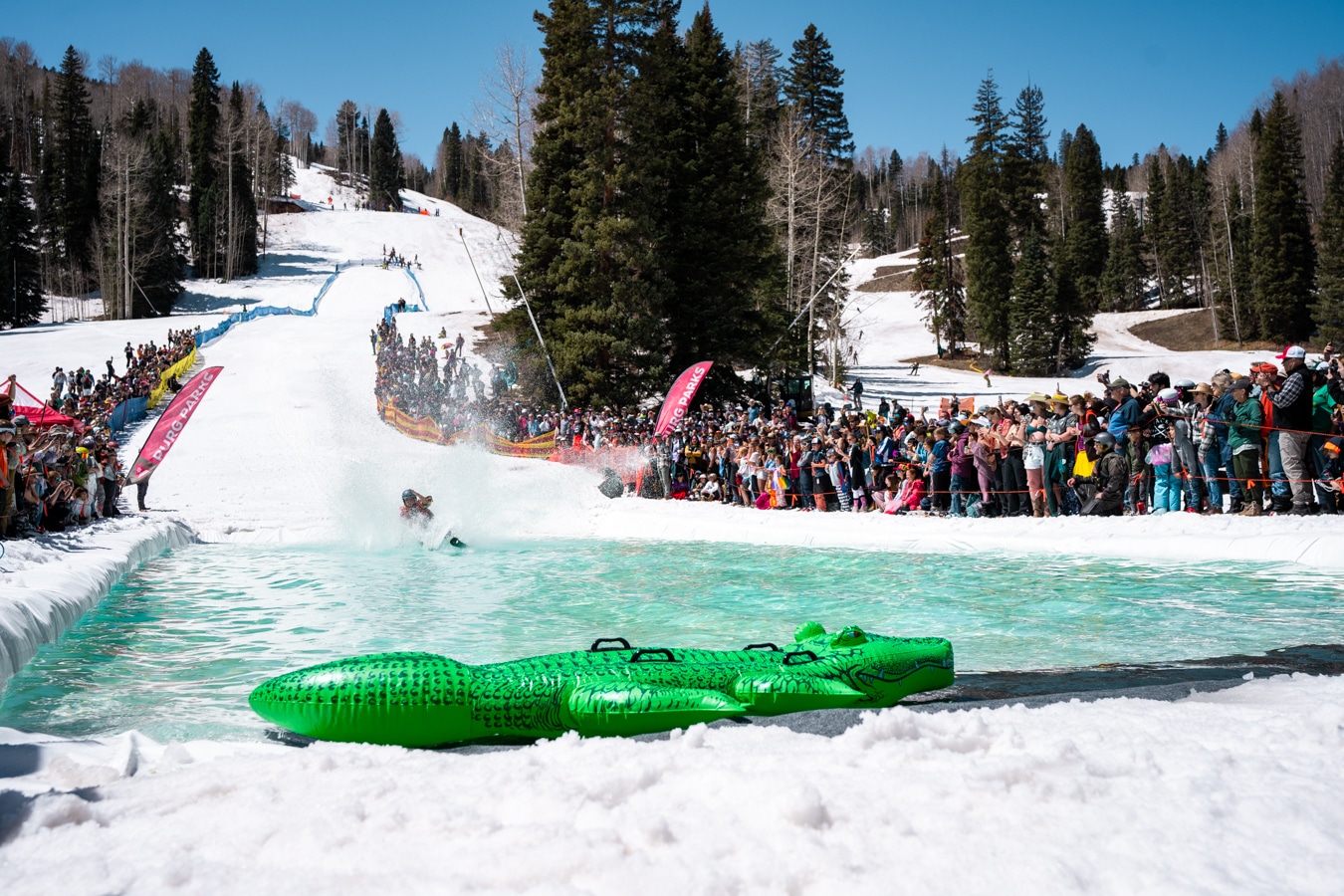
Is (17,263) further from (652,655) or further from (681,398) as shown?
(652,655)

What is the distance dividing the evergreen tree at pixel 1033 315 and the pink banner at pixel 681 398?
33946 millimetres

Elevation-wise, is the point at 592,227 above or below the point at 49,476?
above

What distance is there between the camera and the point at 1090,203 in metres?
76.4

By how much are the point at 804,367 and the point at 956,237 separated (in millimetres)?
57917

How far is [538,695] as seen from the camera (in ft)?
15.3

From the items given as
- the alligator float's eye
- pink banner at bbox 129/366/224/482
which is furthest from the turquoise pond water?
pink banner at bbox 129/366/224/482

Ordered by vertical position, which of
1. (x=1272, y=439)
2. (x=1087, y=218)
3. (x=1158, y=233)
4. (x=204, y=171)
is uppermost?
(x=204, y=171)

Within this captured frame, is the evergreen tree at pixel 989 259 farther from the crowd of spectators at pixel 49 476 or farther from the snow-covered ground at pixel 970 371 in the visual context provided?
the crowd of spectators at pixel 49 476

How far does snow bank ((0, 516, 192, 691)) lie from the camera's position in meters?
7.32

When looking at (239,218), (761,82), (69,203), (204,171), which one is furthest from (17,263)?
(761,82)

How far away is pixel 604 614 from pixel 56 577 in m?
5.55

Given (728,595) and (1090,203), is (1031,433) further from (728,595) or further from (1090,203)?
(1090,203)

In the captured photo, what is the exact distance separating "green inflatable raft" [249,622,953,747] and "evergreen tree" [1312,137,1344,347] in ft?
157

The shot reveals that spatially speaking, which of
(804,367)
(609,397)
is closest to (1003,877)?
(609,397)
